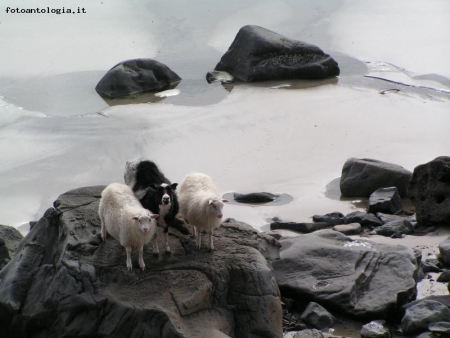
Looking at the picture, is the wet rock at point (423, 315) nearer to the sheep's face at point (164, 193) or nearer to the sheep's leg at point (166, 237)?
the sheep's leg at point (166, 237)

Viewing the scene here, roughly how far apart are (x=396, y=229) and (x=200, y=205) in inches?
163

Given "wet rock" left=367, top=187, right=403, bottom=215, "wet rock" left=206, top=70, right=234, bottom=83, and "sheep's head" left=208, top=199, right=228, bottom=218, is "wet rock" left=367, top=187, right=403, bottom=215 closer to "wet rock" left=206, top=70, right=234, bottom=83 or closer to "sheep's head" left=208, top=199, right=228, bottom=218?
"sheep's head" left=208, top=199, right=228, bottom=218

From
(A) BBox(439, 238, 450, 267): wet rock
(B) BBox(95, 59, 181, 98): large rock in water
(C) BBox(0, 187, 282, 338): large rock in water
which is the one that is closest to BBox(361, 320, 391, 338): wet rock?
(C) BBox(0, 187, 282, 338): large rock in water

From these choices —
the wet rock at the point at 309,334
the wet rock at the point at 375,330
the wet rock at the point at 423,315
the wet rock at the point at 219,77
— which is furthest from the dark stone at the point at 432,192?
the wet rock at the point at 219,77

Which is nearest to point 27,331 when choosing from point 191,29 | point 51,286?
point 51,286

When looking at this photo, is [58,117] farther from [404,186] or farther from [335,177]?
[404,186]

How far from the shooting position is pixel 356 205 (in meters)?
13.3

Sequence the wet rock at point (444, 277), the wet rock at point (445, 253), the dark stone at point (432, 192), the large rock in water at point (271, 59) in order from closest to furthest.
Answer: the wet rock at point (444, 277) < the wet rock at point (445, 253) < the dark stone at point (432, 192) < the large rock in water at point (271, 59)

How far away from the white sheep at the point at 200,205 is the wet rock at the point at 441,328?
8.57 ft

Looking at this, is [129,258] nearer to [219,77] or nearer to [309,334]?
[309,334]

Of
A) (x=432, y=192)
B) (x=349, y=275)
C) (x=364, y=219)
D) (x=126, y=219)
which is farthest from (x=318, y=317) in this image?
(x=432, y=192)

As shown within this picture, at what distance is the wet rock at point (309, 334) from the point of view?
877 cm

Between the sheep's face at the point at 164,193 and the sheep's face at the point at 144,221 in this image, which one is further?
the sheep's face at the point at 164,193

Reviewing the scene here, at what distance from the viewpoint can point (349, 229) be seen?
1186cm
